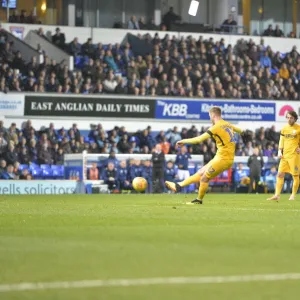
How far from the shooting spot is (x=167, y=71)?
41656mm

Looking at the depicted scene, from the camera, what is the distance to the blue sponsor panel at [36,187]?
1219 inches

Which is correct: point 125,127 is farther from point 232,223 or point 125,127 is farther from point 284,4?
point 232,223

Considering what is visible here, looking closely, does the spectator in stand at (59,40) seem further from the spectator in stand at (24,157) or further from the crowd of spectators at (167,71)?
the spectator in stand at (24,157)

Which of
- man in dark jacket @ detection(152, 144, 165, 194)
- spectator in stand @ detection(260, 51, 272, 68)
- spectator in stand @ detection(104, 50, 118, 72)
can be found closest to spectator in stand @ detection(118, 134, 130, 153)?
man in dark jacket @ detection(152, 144, 165, 194)

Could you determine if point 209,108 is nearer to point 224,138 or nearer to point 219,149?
point 219,149

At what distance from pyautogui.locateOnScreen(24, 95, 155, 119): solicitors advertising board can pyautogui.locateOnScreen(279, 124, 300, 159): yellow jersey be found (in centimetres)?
1766

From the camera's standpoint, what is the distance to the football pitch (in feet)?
20.3

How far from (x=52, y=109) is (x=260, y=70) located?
10760 mm

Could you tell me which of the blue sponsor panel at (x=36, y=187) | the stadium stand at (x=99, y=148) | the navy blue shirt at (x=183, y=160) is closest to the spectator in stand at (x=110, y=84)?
the stadium stand at (x=99, y=148)

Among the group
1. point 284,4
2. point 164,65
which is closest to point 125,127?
point 164,65

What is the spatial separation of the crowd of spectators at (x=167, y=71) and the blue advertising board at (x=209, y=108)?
378mm

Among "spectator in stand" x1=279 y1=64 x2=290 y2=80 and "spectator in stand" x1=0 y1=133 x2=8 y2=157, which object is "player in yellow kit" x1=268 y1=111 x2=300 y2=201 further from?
"spectator in stand" x1=279 y1=64 x2=290 y2=80

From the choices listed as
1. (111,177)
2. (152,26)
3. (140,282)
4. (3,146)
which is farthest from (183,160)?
(140,282)

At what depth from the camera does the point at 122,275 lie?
695 centimetres
